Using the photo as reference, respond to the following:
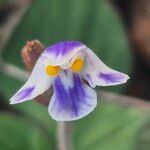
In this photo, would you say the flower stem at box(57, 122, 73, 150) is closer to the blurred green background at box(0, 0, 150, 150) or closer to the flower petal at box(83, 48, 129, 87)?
the flower petal at box(83, 48, 129, 87)

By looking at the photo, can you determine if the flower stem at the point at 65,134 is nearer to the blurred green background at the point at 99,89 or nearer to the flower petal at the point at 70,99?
the flower petal at the point at 70,99

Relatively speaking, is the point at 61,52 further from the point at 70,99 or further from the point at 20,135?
the point at 20,135

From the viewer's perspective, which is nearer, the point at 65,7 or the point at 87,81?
the point at 87,81

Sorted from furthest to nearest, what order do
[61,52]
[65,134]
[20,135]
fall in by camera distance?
[20,135], [65,134], [61,52]

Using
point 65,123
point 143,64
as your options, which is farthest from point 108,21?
point 65,123

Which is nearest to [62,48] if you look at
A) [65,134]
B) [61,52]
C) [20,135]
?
[61,52]

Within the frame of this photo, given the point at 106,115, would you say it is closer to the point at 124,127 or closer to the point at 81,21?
the point at 124,127
